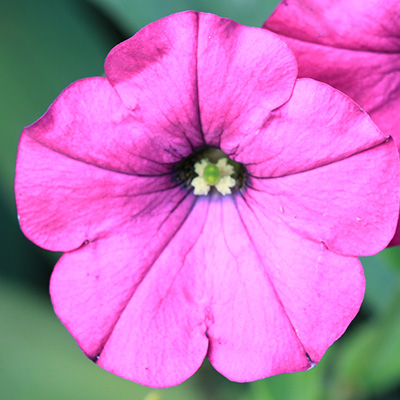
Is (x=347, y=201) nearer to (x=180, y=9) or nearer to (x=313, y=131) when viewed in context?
(x=313, y=131)

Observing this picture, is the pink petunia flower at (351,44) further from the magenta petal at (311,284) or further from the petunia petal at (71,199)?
the petunia petal at (71,199)

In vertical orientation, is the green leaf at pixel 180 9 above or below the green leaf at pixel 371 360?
above

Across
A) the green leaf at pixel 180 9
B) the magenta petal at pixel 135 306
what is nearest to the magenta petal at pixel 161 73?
the magenta petal at pixel 135 306

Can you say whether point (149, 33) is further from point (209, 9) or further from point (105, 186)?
point (209, 9)

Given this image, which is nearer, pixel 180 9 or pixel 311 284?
pixel 311 284

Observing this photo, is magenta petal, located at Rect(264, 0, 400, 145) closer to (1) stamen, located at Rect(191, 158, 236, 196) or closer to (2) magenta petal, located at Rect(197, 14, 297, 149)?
(2) magenta petal, located at Rect(197, 14, 297, 149)

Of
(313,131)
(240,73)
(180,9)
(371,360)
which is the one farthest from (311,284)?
(180,9)

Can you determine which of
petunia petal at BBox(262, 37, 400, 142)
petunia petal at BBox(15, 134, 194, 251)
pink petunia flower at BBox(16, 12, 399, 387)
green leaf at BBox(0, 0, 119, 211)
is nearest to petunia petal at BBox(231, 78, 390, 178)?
pink petunia flower at BBox(16, 12, 399, 387)

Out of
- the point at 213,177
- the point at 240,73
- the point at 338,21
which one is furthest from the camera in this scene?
the point at 213,177
